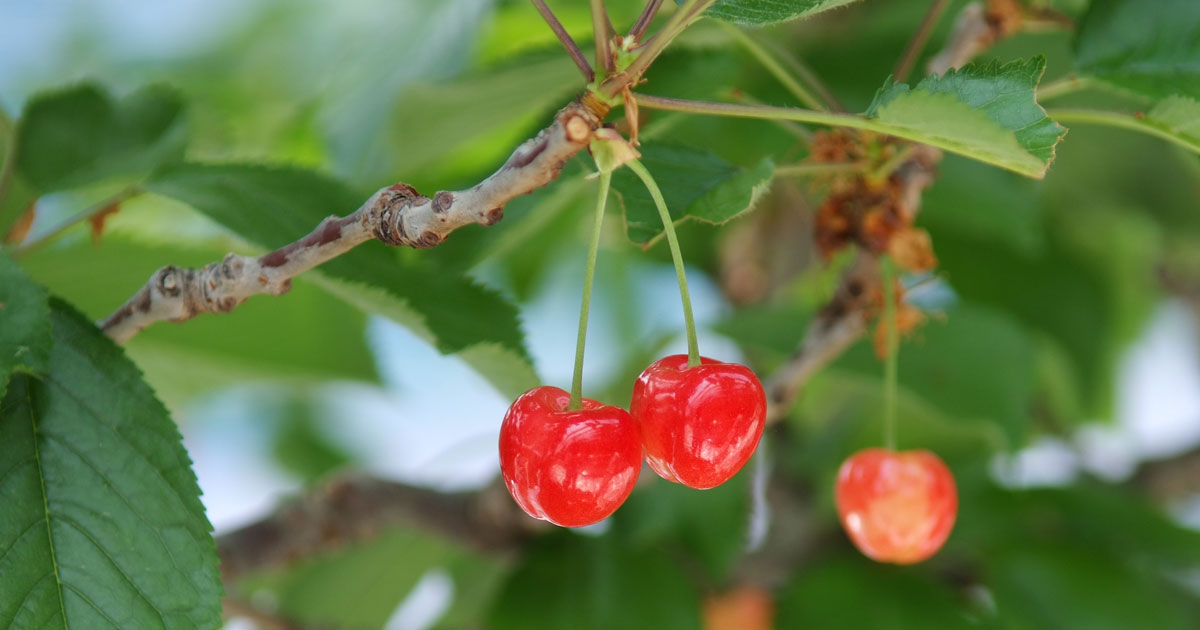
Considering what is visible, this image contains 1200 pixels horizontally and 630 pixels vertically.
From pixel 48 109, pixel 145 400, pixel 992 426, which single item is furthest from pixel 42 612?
pixel 992 426

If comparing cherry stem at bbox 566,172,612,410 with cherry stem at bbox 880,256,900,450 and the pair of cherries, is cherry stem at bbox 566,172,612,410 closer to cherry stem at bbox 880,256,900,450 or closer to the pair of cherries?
the pair of cherries

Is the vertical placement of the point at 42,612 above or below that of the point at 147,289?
below

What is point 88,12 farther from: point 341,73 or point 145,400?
point 145,400

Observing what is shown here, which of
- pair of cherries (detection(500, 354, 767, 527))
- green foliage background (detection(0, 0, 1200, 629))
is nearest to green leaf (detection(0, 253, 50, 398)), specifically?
green foliage background (detection(0, 0, 1200, 629))

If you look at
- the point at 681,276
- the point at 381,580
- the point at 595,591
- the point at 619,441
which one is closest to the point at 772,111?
the point at 681,276

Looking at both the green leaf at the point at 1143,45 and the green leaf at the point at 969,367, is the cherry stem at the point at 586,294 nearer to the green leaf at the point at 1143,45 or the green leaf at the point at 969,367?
the green leaf at the point at 1143,45

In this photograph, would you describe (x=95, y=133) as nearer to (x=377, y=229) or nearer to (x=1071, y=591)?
(x=377, y=229)
